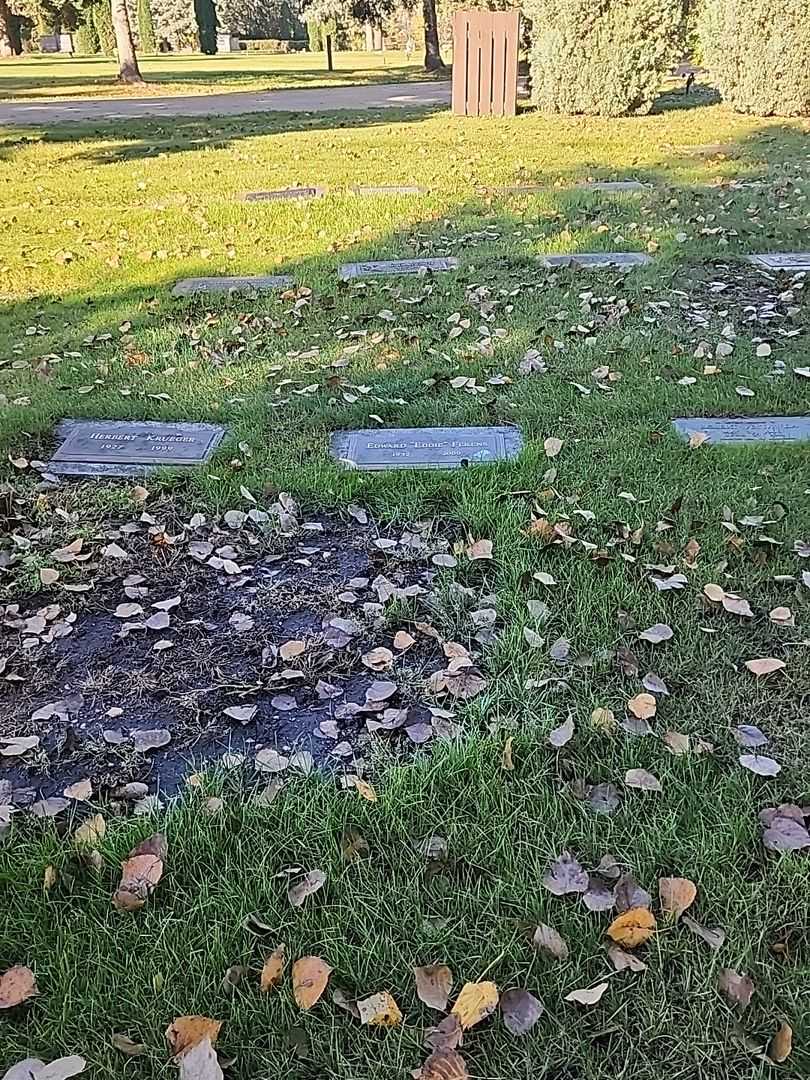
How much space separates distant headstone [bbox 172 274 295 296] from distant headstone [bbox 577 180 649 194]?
12.2ft

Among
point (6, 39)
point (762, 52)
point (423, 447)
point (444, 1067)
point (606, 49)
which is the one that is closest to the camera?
point (444, 1067)

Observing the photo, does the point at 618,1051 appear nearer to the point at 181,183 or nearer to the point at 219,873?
the point at 219,873

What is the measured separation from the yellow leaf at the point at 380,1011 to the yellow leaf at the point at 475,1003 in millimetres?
98

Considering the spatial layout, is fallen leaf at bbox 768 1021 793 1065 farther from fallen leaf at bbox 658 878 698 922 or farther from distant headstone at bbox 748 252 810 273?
distant headstone at bbox 748 252 810 273

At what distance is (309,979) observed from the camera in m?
1.59

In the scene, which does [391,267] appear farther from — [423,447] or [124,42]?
[124,42]

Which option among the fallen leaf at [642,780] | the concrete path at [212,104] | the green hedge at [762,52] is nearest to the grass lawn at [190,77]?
the concrete path at [212,104]

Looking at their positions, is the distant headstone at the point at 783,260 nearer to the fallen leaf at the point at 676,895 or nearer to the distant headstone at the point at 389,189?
the distant headstone at the point at 389,189

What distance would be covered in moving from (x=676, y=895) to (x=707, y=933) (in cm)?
9

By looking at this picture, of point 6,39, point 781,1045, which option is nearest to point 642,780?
point 781,1045

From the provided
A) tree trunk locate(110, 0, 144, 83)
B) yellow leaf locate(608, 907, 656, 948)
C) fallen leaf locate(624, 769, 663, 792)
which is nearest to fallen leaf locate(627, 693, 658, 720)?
fallen leaf locate(624, 769, 663, 792)

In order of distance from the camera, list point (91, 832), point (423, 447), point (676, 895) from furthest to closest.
A: point (423, 447)
point (91, 832)
point (676, 895)

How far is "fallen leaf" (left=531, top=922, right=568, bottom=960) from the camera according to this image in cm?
162

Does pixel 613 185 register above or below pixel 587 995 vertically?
below
